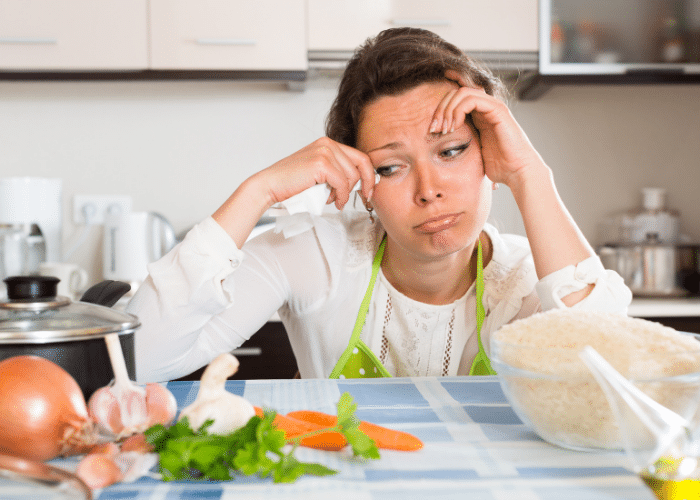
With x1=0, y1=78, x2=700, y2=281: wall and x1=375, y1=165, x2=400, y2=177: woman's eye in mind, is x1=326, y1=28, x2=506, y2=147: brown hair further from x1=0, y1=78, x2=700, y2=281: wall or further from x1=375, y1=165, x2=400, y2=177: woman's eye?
x1=0, y1=78, x2=700, y2=281: wall

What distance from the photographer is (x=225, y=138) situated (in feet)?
7.70

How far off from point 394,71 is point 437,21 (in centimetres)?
101

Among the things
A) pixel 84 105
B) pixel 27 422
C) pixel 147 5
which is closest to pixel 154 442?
pixel 27 422

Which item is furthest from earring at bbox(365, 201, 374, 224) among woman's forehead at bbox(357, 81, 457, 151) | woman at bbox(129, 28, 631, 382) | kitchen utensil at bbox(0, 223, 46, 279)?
kitchen utensil at bbox(0, 223, 46, 279)

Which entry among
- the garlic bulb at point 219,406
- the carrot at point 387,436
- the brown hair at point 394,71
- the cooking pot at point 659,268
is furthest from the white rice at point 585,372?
the cooking pot at point 659,268

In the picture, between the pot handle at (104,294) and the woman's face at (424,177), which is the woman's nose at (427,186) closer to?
the woman's face at (424,177)

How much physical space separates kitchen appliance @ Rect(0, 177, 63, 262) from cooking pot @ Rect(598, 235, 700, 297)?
1968mm

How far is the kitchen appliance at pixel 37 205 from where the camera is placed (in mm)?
2061

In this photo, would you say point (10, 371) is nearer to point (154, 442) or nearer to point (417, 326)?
point (154, 442)

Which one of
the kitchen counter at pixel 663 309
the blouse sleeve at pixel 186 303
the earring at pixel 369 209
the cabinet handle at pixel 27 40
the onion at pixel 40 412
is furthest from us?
the cabinet handle at pixel 27 40

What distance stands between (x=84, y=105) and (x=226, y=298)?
5.37 feet

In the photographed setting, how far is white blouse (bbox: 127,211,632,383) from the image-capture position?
1.11 meters

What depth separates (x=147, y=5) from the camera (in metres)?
2.00

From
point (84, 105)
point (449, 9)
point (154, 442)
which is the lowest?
point (154, 442)
